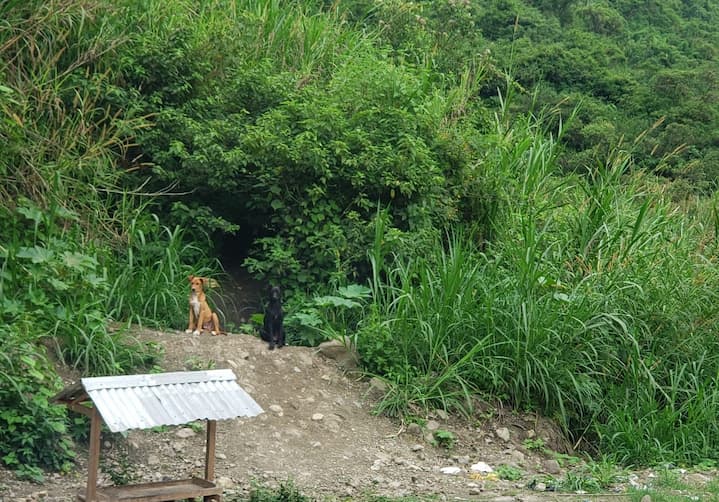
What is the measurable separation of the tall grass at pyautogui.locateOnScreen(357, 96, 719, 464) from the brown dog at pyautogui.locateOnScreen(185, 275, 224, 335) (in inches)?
49.6

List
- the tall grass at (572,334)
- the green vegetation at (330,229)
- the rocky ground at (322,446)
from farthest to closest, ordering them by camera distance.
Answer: the tall grass at (572,334) → the green vegetation at (330,229) → the rocky ground at (322,446)

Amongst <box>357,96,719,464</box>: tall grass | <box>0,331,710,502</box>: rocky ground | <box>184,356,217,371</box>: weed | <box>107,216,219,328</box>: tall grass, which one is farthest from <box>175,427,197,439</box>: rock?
<box>357,96,719,464</box>: tall grass

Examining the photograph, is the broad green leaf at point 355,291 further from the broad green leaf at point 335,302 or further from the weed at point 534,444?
the weed at point 534,444

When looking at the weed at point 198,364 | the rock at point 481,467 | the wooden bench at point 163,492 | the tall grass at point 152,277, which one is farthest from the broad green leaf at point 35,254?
the rock at point 481,467

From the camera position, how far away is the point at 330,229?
8.52 metres

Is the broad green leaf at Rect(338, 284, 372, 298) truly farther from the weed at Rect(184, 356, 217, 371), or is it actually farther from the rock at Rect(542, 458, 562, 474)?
the rock at Rect(542, 458, 562, 474)

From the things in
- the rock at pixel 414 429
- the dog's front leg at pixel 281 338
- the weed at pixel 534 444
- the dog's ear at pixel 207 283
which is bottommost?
the weed at pixel 534 444

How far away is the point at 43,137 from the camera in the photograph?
7.73m

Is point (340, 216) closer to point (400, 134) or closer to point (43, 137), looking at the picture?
point (400, 134)

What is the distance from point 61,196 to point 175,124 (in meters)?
1.76

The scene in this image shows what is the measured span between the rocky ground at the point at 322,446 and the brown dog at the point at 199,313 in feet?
0.35

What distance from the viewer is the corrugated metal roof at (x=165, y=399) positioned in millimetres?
4473

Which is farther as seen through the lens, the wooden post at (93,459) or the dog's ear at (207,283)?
the dog's ear at (207,283)

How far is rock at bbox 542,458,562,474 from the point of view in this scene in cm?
675
